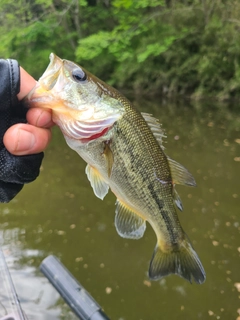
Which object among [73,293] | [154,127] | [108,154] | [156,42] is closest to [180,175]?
[154,127]

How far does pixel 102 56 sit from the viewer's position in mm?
17125

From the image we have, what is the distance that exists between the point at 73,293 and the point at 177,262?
3.55ft

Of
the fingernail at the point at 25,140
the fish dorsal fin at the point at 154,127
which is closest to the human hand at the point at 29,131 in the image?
the fingernail at the point at 25,140

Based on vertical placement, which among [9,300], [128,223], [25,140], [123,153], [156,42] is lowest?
[156,42]

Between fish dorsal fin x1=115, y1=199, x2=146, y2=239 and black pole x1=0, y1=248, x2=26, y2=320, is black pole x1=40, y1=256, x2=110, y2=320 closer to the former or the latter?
black pole x1=0, y1=248, x2=26, y2=320

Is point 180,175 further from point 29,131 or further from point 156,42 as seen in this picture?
point 156,42

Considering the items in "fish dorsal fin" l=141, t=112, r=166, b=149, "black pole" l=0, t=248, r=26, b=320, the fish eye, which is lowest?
"black pole" l=0, t=248, r=26, b=320

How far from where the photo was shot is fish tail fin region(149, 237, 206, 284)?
200 cm

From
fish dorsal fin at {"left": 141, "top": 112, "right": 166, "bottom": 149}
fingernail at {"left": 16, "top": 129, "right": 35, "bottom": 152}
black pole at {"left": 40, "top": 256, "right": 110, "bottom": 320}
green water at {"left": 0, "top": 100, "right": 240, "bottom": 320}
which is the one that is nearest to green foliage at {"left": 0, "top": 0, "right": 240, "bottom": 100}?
green water at {"left": 0, "top": 100, "right": 240, "bottom": 320}

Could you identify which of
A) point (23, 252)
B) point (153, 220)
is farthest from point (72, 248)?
point (153, 220)

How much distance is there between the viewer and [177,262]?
6.63ft

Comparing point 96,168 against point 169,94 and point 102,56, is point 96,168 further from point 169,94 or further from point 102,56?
point 102,56

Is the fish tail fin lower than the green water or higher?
higher

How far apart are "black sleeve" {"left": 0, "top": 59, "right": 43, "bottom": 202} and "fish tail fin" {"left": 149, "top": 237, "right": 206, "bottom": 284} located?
0.86 meters
